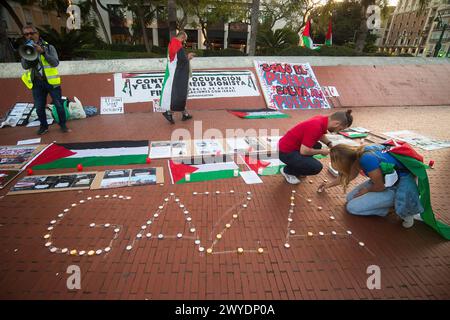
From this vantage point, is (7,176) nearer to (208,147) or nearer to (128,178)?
(128,178)

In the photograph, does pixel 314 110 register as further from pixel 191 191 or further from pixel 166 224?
pixel 166 224

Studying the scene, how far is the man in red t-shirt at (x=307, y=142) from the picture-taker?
319 cm

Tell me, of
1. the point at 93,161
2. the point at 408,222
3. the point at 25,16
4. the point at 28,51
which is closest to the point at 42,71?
the point at 28,51

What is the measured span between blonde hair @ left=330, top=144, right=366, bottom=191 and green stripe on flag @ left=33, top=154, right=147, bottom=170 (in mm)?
3161

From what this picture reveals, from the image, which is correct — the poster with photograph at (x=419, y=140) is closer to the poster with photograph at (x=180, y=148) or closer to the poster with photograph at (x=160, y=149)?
the poster with photograph at (x=180, y=148)

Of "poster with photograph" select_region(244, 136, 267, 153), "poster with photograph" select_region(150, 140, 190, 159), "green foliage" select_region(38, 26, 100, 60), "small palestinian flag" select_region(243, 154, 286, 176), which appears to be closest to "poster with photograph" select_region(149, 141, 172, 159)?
"poster with photograph" select_region(150, 140, 190, 159)

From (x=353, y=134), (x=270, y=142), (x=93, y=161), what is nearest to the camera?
(x=93, y=161)

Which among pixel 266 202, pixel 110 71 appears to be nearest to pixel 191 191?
pixel 266 202

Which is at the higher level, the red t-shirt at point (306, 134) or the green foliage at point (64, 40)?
the green foliage at point (64, 40)

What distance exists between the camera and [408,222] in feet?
10.1

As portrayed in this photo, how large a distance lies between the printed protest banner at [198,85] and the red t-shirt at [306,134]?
16.1 feet

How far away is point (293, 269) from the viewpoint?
8.18 ft

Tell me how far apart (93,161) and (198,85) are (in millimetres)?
4752

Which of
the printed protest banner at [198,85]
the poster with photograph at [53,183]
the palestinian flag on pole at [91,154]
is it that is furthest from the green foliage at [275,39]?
the poster with photograph at [53,183]
